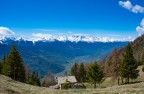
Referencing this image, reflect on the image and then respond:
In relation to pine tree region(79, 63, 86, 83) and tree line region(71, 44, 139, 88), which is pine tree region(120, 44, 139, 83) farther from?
pine tree region(79, 63, 86, 83)

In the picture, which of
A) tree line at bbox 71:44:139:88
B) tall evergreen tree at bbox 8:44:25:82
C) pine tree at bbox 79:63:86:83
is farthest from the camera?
pine tree at bbox 79:63:86:83

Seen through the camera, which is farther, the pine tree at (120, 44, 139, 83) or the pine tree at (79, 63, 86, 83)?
the pine tree at (79, 63, 86, 83)

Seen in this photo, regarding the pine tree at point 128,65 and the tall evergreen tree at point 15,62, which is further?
the tall evergreen tree at point 15,62

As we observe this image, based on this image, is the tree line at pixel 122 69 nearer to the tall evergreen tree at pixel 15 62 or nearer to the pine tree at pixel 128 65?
the pine tree at pixel 128 65

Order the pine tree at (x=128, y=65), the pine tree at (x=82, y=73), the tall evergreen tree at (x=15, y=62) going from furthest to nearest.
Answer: the pine tree at (x=82, y=73), the tall evergreen tree at (x=15, y=62), the pine tree at (x=128, y=65)

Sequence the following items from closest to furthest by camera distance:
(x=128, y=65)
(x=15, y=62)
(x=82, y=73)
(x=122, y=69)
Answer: (x=128, y=65) < (x=122, y=69) < (x=15, y=62) < (x=82, y=73)

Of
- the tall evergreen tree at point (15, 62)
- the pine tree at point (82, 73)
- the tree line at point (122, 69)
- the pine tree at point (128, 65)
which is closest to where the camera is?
the pine tree at point (128, 65)

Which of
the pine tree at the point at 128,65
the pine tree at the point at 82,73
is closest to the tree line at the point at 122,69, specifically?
the pine tree at the point at 128,65

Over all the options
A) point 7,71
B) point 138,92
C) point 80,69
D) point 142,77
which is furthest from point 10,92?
point 80,69

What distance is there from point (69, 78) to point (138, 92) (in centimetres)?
10363

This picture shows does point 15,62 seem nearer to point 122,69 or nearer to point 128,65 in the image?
point 122,69

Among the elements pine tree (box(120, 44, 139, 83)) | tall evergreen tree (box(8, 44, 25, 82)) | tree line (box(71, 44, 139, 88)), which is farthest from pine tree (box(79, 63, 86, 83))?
pine tree (box(120, 44, 139, 83))

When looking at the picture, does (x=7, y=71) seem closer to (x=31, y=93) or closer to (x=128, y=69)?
(x=128, y=69)

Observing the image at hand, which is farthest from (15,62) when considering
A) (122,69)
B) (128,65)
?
(128,65)
